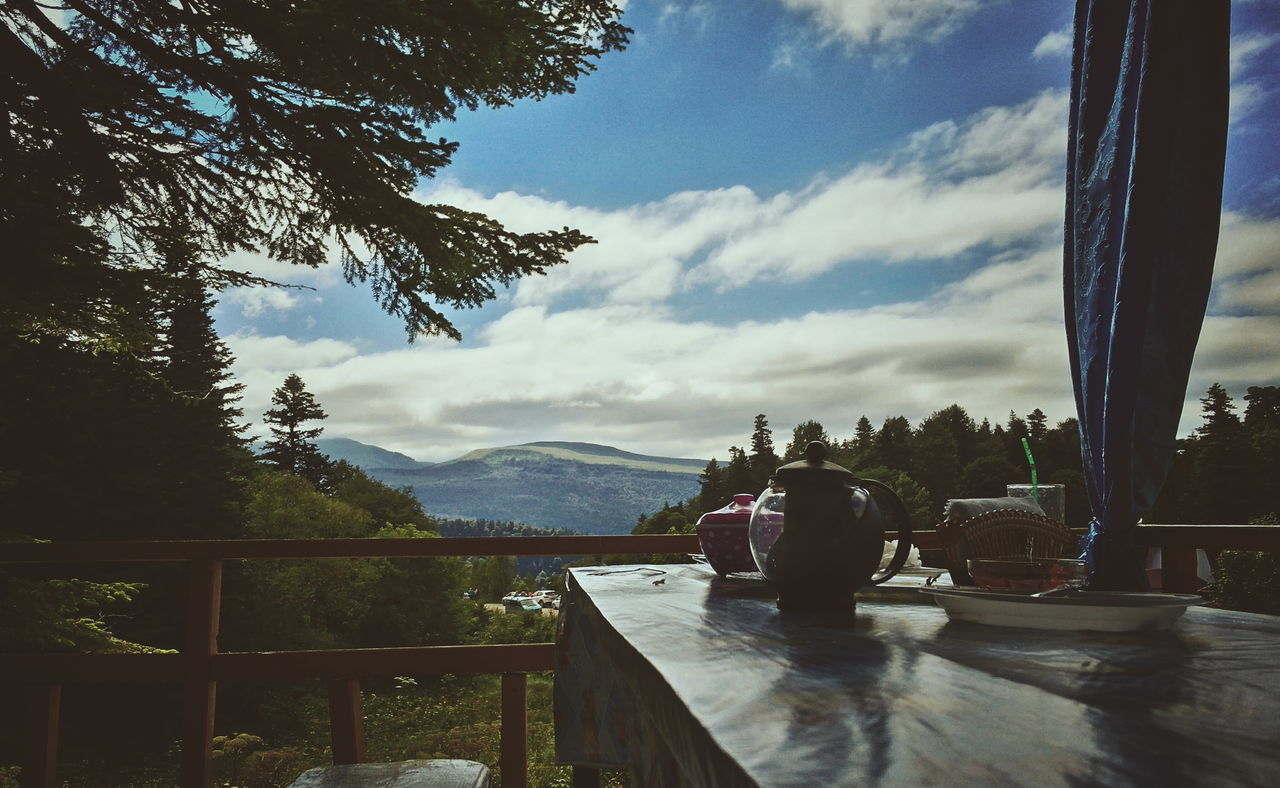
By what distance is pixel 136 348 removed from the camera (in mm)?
5691

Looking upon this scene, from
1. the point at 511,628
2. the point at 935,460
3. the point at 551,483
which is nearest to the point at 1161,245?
the point at 935,460

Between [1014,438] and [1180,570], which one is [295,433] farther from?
[1014,438]

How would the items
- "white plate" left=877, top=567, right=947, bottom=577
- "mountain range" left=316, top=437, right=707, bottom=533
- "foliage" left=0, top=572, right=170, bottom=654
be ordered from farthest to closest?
"mountain range" left=316, top=437, right=707, bottom=533 < "foliage" left=0, top=572, right=170, bottom=654 < "white plate" left=877, top=567, right=947, bottom=577

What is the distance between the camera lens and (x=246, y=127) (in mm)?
4543

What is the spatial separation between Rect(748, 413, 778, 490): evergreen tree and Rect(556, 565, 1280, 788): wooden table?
86.7 ft

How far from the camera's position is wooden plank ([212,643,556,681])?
82.3 inches

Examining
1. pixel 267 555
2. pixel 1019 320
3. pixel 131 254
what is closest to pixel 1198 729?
pixel 267 555

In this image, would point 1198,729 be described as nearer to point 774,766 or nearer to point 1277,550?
point 774,766

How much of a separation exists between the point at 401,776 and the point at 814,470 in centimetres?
94

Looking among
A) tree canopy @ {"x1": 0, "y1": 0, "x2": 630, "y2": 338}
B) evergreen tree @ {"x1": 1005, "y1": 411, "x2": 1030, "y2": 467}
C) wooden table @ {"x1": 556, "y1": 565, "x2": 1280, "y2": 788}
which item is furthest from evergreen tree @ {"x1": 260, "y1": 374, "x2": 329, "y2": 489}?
wooden table @ {"x1": 556, "y1": 565, "x2": 1280, "y2": 788}

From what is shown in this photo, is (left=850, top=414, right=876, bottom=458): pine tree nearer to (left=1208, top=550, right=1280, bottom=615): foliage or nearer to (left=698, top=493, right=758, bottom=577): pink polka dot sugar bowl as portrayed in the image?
(left=1208, top=550, right=1280, bottom=615): foliage

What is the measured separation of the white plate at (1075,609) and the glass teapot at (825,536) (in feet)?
0.42

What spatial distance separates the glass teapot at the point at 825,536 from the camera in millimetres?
910

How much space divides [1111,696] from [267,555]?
89.6 inches
